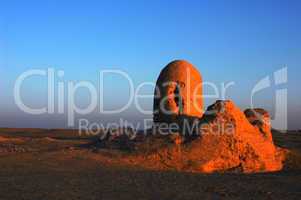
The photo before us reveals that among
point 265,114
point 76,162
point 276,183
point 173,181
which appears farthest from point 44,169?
point 265,114

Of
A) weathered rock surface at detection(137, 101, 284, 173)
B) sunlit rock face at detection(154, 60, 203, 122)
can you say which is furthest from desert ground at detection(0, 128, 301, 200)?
sunlit rock face at detection(154, 60, 203, 122)

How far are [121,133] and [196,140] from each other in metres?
3.50

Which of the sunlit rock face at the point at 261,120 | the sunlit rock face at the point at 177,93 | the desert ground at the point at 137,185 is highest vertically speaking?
the sunlit rock face at the point at 177,93

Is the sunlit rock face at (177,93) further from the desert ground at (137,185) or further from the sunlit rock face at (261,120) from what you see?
the desert ground at (137,185)

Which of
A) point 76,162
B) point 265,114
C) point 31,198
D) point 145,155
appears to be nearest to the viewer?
point 31,198

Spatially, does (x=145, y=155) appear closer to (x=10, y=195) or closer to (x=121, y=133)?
(x=121, y=133)

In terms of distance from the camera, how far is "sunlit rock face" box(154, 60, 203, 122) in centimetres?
1672

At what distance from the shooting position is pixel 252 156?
13.7m

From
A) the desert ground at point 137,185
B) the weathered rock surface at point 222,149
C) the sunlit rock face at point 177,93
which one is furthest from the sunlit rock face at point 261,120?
the desert ground at point 137,185

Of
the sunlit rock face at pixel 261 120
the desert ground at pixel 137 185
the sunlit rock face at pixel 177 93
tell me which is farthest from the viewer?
the sunlit rock face at pixel 177 93

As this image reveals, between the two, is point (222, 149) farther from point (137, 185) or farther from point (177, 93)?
point (137, 185)

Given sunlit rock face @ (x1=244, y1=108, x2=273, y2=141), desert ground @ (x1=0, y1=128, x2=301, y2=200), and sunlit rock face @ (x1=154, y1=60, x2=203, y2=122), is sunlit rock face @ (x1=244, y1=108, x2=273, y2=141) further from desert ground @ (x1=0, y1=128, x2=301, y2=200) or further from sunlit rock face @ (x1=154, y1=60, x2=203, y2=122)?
desert ground @ (x1=0, y1=128, x2=301, y2=200)

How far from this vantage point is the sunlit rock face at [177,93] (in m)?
16.7

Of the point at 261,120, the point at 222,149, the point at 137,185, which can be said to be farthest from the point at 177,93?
the point at 137,185
